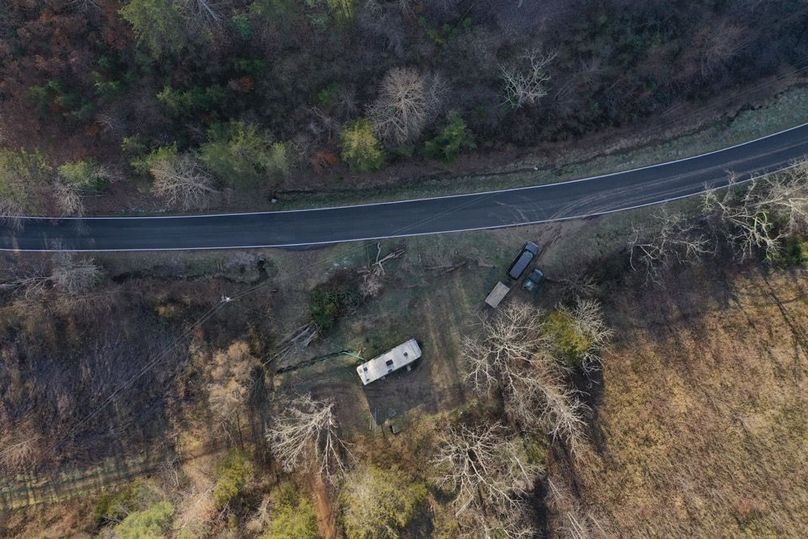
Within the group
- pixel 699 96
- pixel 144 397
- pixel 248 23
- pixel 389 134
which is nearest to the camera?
pixel 248 23

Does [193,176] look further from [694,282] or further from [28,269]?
[694,282]

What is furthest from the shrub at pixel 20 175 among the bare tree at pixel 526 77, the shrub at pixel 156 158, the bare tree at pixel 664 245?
the bare tree at pixel 664 245

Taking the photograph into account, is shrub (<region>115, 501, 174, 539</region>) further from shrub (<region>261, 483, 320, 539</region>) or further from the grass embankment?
the grass embankment

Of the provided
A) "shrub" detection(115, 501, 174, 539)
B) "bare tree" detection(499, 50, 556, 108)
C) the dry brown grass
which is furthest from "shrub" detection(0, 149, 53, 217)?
the dry brown grass

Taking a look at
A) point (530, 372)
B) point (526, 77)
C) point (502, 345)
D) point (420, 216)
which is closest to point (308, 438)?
point (502, 345)

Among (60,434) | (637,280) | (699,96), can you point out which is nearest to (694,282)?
(637,280)

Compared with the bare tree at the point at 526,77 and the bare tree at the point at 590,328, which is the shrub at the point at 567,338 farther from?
the bare tree at the point at 526,77

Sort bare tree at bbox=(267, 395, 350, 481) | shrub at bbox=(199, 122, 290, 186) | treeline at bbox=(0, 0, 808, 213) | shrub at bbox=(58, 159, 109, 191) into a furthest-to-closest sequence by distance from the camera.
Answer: bare tree at bbox=(267, 395, 350, 481) < shrub at bbox=(58, 159, 109, 191) < shrub at bbox=(199, 122, 290, 186) < treeline at bbox=(0, 0, 808, 213)

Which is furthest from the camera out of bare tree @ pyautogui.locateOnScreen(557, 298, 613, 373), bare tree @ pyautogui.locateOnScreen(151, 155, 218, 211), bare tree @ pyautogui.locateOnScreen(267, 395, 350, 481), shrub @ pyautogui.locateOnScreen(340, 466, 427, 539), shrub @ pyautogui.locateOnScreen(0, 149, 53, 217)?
bare tree @ pyautogui.locateOnScreen(267, 395, 350, 481)
